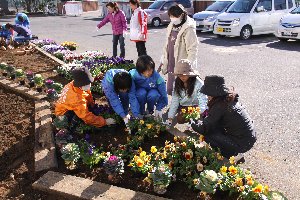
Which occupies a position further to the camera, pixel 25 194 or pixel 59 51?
pixel 59 51

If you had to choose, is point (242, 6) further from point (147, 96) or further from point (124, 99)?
point (124, 99)

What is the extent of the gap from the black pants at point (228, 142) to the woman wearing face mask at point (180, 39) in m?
2.09

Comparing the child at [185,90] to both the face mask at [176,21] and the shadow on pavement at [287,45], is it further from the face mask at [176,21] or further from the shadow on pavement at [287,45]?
the shadow on pavement at [287,45]

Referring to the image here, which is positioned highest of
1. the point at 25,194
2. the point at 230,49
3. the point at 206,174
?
the point at 230,49

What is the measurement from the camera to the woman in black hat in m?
3.74

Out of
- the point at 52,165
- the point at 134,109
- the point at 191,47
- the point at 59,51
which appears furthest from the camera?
the point at 59,51

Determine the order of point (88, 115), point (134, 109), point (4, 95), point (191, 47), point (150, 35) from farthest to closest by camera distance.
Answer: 1. point (150, 35)
2. point (4, 95)
3. point (191, 47)
4. point (134, 109)
5. point (88, 115)

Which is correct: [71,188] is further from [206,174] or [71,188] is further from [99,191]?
[206,174]

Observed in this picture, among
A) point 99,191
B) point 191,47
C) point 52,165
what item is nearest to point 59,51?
point 191,47

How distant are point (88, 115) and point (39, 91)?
230 centimetres

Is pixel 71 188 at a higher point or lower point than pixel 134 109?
lower

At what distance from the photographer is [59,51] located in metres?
10.3

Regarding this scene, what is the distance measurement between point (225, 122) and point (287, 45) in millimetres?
10461

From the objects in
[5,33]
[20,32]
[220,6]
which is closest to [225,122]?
[20,32]
